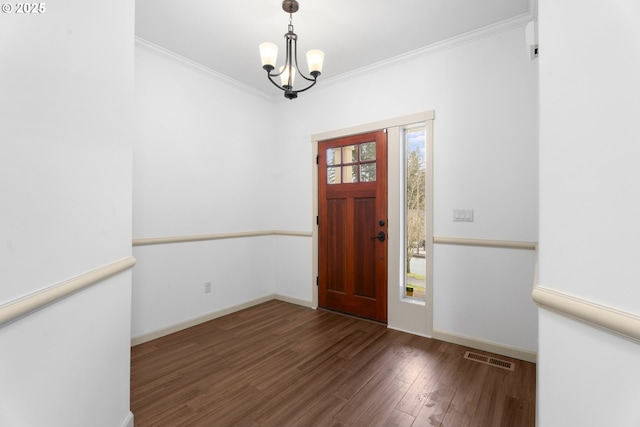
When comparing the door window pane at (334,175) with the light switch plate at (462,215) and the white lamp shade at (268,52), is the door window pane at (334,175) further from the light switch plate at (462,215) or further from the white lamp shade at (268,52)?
the white lamp shade at (268,52)

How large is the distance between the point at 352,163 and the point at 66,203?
2780mm

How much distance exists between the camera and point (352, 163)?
3.38 m

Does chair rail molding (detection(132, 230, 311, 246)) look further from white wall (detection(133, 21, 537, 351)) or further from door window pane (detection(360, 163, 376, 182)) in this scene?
door window pane (detection(360, 163, 376, 182))

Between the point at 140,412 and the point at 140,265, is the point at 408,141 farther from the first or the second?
the point at 140,412

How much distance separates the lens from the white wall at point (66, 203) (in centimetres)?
75

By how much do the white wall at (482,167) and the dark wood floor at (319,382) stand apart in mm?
394

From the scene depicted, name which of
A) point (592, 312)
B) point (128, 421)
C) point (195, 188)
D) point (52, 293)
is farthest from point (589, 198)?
point (195, 188)

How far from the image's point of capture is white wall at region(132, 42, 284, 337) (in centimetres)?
272

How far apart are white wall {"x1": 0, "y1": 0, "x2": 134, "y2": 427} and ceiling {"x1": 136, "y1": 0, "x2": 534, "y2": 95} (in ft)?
3.59

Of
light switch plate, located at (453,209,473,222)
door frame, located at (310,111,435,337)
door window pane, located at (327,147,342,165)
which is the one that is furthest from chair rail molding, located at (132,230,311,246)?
light switch plate, located at (453,209,473,222)

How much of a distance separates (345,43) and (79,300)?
2.87 metres

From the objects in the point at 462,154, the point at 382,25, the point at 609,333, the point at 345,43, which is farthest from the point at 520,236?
the point at 345,43

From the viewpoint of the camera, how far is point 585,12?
2.45 feet

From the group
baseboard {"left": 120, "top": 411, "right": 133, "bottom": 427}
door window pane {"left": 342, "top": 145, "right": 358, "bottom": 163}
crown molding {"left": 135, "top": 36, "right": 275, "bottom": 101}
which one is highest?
crown molding {"left": 135, "top": 36, "right": 275, "bottom": 101}
